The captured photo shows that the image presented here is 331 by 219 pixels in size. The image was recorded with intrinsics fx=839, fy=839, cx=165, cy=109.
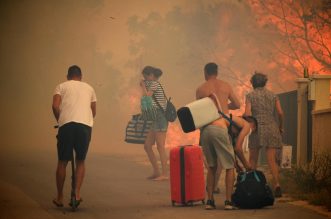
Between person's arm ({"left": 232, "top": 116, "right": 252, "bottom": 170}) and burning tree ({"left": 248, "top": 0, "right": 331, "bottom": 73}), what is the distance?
18.4m

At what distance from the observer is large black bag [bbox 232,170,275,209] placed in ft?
35.1

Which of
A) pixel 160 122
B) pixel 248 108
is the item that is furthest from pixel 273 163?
pixel 160 122

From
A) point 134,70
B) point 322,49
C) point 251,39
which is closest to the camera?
point 322,49

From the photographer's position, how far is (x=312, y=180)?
12.4 metres

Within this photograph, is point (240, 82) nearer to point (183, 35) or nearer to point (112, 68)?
point (183, 35)

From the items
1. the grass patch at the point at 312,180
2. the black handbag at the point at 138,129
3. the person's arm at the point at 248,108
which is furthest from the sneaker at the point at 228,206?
the black handbag at the point at 138,129

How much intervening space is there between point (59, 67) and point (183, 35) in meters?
8.61

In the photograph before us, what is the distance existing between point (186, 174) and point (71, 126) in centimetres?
165

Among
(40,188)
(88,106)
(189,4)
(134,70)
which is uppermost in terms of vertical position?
(189,4)

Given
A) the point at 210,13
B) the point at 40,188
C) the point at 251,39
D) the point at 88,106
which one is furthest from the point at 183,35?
the point at 88,106

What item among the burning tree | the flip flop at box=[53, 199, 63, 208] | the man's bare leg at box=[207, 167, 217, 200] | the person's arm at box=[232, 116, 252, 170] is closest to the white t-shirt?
the flip flop at box=[53, 199, 63, 208]

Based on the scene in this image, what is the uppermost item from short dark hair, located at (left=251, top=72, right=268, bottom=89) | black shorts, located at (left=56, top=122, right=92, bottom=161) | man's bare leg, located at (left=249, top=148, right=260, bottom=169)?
short dark hair, located at (left=251, top=72, right=268, bottom=89)

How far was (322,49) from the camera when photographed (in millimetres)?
34500

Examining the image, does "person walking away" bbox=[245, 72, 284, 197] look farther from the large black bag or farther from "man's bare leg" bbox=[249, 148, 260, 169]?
the large black bag
